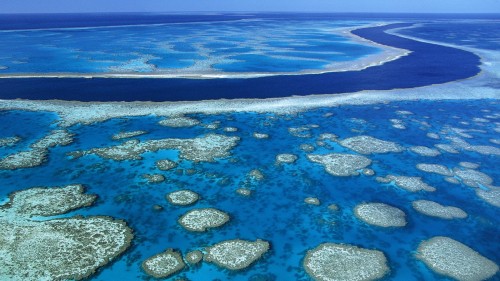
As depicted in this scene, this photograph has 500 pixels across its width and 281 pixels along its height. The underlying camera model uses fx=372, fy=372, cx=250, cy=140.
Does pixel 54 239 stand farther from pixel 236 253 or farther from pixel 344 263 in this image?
pixel 344 263

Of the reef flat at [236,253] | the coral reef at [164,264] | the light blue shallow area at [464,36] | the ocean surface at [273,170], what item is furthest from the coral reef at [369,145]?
the light blue shallow area at [464,36]

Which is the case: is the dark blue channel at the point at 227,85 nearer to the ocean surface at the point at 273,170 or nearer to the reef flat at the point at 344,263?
the ocean surface at the point at 273,170

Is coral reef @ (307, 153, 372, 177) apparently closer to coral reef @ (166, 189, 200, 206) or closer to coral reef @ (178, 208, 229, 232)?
coral reef @ (178, 208, 229, 232)

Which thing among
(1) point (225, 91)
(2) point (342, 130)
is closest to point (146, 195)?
(2) point (342, 130)

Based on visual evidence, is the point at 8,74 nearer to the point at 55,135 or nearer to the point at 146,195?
the point at 55,135

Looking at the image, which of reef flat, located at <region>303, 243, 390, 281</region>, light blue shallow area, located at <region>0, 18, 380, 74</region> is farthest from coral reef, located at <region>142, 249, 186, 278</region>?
light blue shallow area, located at <region>0, 18, 380, 74</region>

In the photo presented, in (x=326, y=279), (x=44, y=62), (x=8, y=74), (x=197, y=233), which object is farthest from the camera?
(x=44, y=62)

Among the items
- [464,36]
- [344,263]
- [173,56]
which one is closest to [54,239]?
[344,263]

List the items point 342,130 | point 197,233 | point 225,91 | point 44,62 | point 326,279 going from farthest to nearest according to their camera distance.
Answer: point 44,62
point 225,91
point 342,130
point 197,233
point 326,279
